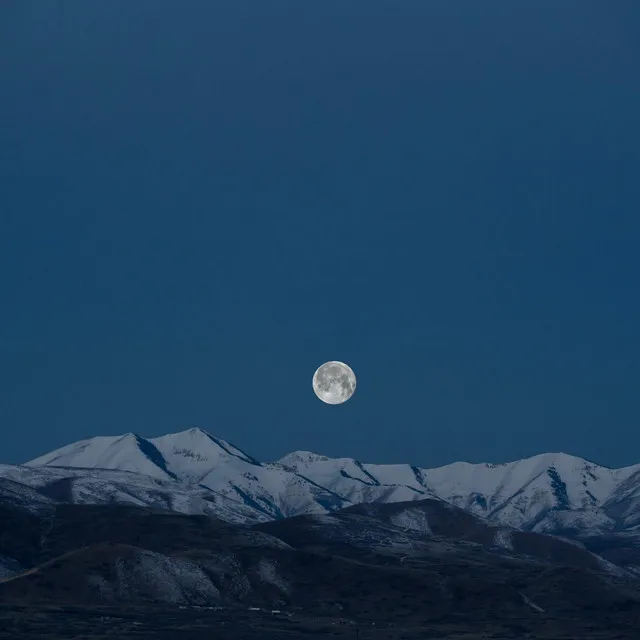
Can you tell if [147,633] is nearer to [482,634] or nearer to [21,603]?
[21,603]

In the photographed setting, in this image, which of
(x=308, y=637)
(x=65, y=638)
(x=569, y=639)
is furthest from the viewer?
(x=569, y=639)

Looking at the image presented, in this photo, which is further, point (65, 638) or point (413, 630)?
point (413, 630)

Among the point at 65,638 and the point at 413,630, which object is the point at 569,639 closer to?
the point at 413,630

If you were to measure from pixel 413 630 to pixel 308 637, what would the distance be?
2423 centimetres

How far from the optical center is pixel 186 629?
181750 millimetres

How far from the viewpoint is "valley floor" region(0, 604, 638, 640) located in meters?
173

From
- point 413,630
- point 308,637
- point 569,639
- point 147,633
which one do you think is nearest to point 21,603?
point 147,633

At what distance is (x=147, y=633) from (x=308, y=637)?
25.6 meters

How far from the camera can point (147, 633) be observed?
17512 centimetres

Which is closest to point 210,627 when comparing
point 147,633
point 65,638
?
point 147,633

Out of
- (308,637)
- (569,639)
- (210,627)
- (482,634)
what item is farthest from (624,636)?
(210,627)

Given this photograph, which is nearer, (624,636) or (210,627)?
(210,627)

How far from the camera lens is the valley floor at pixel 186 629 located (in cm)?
17300

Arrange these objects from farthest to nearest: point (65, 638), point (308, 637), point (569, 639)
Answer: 1. point (569, 639)
2. point (308, 637)
3. point (65, 638)
